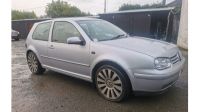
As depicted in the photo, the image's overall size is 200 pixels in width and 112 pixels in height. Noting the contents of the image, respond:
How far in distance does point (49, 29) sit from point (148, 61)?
110 inches

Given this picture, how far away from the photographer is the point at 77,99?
390cm

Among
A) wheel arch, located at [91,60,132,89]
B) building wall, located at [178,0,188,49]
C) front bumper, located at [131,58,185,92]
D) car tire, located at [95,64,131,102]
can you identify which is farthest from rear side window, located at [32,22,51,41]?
building wall, located at [178,0,188,49]

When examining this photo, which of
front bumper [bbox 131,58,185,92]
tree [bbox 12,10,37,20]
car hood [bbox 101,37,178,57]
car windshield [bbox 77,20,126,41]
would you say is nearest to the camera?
front bumper [bbox 131,58,185,92]

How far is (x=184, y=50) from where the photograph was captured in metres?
8.73

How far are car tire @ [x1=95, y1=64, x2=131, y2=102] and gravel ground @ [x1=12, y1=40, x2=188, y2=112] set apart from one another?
0.13 m

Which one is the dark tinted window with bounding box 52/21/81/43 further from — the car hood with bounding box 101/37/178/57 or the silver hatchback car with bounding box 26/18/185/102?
the car hood with bounding box 101/37/178/57

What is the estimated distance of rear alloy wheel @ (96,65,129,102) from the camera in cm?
351

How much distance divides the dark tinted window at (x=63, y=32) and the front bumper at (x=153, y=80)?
156 centimetres

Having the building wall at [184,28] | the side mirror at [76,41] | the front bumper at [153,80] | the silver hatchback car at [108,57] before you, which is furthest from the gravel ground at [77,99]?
the building wall at [184,28]

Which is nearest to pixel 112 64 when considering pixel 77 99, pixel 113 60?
pixel 113 60

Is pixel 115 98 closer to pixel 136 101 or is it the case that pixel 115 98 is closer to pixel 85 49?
pixel 136 101

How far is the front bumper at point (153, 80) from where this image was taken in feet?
10.5

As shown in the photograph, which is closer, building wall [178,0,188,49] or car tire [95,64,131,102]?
car tire [95,64,131,102]

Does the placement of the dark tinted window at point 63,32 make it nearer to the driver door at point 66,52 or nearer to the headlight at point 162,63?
the driver door at point 66,52
